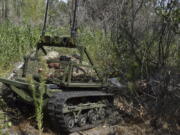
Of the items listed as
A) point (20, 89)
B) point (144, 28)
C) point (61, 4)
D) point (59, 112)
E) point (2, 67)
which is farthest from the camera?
point (61, 4)

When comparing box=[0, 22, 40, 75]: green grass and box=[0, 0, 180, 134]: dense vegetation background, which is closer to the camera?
box=[0, 0, 180, 134]: dense vegetation background

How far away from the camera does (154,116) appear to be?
18.6 ft

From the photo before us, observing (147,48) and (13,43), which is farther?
(13,43)

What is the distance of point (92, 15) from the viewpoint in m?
12.1

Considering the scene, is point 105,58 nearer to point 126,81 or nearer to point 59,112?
point 126,81

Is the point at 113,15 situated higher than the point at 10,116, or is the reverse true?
the point at 113,15

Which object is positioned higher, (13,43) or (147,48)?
(13,43)

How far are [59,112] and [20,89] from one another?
97cm

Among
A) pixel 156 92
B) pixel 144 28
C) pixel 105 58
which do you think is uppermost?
pixel 144 28

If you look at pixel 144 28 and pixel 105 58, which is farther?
pixel 105 58

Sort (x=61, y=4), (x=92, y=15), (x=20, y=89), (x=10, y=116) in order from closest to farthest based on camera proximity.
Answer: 1. (x=20, y=89)
2. (x=10, y=116)
3. (x=92, y=15)
4. (x=61, y=4)

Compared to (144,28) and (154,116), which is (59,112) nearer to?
(154,116)

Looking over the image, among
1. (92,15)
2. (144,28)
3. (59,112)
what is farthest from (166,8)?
(92,15)

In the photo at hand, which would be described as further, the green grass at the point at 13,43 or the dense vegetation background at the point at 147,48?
the green grass at the point at 13,43
